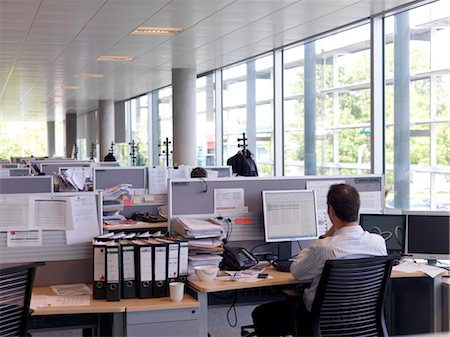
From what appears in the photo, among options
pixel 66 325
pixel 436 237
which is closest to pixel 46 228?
pixel 66 325

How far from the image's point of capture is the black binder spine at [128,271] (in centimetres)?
319

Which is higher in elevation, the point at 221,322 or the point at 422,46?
the point at 422,46

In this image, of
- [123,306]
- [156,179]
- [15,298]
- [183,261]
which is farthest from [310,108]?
Result: [15,298]

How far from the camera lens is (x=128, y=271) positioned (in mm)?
3209

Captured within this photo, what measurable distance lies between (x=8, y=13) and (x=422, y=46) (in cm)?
411

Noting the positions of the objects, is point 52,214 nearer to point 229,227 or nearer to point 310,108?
point 229,227

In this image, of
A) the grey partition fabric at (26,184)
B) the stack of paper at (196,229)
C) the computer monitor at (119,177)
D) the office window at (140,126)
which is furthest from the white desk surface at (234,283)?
the office window at (140,126)

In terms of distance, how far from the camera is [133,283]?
10.6 feet

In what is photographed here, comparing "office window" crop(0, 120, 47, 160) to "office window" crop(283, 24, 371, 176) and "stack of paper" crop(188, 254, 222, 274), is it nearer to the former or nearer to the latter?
"office window" crop(283, 24, 371, 176)

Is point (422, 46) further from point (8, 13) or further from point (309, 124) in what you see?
point (8, 13)

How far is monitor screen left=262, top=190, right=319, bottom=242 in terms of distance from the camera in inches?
154

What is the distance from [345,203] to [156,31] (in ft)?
16.0

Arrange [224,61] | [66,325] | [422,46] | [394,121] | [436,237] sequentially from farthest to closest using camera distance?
[224,61], [394,121], [422,46], [436,237], [66,325]

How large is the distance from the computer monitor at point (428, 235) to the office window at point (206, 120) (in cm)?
763
